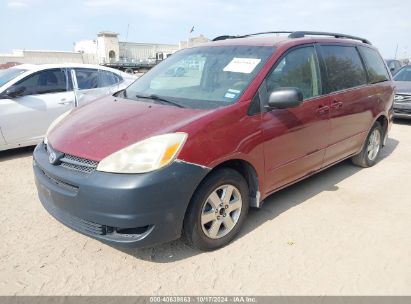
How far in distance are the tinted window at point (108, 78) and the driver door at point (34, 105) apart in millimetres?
700

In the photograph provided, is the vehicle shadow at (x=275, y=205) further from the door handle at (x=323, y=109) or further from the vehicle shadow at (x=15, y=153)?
the vehicle shadow at (x=15, y=153)

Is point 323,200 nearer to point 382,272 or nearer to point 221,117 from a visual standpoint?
point 382,272

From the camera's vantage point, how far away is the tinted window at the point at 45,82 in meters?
6.07

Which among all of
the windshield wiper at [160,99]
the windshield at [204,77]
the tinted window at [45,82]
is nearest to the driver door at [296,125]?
the windshield at [204,77]

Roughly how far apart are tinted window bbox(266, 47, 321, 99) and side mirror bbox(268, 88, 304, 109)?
16 cm

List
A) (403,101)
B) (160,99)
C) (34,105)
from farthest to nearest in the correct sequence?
(403,101)
(34,105)
(160,99)

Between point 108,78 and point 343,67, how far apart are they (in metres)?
4.34

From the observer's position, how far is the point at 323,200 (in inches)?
171

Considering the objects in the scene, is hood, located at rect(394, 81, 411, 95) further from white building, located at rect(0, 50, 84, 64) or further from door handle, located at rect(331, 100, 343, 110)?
white building, located at rect(0, 50, 84, 64)

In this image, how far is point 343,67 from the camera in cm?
466

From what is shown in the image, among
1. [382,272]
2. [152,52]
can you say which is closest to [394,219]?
[382,272]

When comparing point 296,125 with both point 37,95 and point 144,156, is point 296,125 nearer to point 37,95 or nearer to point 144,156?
point 144,156

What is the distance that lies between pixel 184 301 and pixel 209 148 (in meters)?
1.13

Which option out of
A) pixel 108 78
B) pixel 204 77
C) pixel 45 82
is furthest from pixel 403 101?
pixel 45 82
